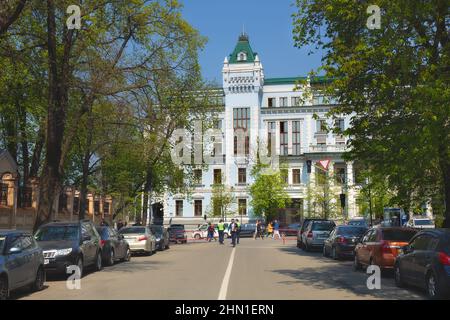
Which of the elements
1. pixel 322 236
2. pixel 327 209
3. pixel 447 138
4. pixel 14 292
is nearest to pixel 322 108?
pixel 327 209

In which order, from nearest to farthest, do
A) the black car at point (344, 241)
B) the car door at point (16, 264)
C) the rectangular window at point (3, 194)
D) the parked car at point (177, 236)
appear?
1. the car door at point (16, 264)
2. the black car at point (344, 241)
3. the rectangular window at point (3, 194)
4. the parked car at point (177, 236)

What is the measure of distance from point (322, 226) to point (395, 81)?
49.7ft

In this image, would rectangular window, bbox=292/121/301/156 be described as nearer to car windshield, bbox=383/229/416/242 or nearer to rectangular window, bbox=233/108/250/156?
rectangular window, bbox=233/108/250/156

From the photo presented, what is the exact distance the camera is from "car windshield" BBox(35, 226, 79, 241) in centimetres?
1792

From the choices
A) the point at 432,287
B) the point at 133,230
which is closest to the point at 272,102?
the point at 133,230

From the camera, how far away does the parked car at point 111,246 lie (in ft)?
71.0

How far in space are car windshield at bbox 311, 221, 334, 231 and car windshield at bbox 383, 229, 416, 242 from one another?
13.9 m

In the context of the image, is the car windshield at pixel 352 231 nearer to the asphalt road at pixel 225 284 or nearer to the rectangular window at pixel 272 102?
the asphalt road at pixel 225 284

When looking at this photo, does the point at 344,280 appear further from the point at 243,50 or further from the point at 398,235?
the point at 243,50

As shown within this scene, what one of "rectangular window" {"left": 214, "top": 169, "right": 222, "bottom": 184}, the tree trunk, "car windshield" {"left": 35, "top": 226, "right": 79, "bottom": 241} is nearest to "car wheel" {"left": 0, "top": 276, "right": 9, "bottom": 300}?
"car windshield" {"left": 35, "top": 226, "right": 79, "bottom": 241}

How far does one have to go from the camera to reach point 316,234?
101 ft

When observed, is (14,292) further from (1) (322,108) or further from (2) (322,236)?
(1) (322,108)

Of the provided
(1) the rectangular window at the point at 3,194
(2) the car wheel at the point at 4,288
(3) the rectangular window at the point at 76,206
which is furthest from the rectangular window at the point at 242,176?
(2) the car wheel at the point at 4,288

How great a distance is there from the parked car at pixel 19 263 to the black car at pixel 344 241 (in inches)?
534
